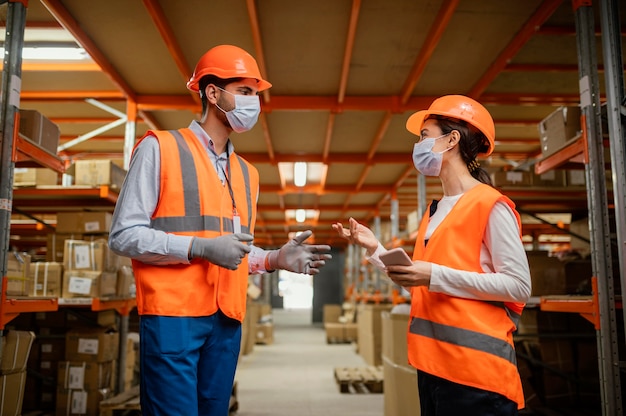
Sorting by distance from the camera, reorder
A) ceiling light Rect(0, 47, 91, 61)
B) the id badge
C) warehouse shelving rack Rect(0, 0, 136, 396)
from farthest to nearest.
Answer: ceiling light Rect(0, 47, 91, 61) < warehouse shelving rack Rect(0, 0, 136, 396) < the id badge

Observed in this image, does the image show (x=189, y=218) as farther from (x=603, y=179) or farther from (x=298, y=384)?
(x=298, y=384)

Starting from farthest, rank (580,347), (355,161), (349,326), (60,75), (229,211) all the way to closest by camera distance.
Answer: (349,326) < (355,161) < (60,75) < (580,347) < (229,211)

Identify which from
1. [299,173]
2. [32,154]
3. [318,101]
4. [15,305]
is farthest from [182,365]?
[299,173]

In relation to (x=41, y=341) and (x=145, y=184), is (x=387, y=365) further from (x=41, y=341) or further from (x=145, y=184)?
(x=145, y=184)

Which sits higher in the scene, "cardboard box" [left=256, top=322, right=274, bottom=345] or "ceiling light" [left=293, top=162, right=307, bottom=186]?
"ceiling light" [left=293, top=162, right=307, bottom=186]

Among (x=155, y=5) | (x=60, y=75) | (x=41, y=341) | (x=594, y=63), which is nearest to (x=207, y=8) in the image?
(x=155, y=5)

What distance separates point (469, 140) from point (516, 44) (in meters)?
4.95

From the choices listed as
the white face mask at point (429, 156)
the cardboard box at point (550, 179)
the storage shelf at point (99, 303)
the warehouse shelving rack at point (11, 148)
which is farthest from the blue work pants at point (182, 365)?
the cardboard box at point (550, 179)

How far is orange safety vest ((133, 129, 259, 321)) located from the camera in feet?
6.70

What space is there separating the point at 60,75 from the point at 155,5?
A: 2.81m

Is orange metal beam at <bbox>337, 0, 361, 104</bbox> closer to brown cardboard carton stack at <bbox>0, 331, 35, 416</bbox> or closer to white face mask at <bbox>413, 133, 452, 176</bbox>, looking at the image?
white face mask at <bbox>413, 133, 452, 176</bbox>

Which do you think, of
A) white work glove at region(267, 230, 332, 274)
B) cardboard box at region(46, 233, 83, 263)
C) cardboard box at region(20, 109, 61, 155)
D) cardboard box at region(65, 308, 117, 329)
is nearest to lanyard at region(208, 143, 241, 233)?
white work glove at region(267, 230, 332, 274)

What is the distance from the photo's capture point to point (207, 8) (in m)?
6.22

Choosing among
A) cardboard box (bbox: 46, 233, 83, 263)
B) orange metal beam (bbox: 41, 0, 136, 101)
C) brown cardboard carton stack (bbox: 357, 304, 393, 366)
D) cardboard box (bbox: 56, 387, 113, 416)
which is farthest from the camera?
brown cardboard carton stack (bbox: 357, 304, 393, 366)
